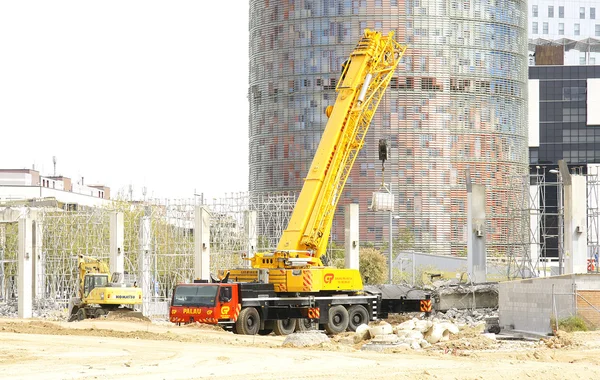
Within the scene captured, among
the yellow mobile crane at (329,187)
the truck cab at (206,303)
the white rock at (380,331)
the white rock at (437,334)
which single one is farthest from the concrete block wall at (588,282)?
the truck cab at (206,303)

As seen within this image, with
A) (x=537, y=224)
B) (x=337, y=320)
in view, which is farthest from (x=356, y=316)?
(x=537, y=224)

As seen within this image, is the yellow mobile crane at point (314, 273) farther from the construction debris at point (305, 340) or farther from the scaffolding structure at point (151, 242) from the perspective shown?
the scaffolding structure at point (151, 242)

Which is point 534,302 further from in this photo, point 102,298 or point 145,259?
point 145,259

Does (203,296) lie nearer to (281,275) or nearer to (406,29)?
(281,275)

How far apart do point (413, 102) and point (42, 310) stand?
5548cm

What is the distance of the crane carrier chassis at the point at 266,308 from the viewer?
34781 mm

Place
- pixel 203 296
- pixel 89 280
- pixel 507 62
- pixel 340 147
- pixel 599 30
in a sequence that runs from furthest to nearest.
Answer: pixel 599 30 → pixel 507 62 → pixel 89 280 → pixel 340 147 → pixel 203 296

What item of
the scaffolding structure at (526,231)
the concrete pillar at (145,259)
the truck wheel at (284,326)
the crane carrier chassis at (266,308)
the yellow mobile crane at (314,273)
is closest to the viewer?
the crane carrier chassis at (266,308)

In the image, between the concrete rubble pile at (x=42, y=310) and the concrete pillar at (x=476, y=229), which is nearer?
the concrete pillar at (x=476, y=229)

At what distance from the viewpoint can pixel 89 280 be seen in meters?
44.8

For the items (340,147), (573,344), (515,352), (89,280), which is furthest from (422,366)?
(89,280)

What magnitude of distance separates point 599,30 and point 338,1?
71.0 metres

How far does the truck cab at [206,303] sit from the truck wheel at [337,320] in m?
3.63

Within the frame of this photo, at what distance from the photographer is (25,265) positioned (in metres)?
54.2
